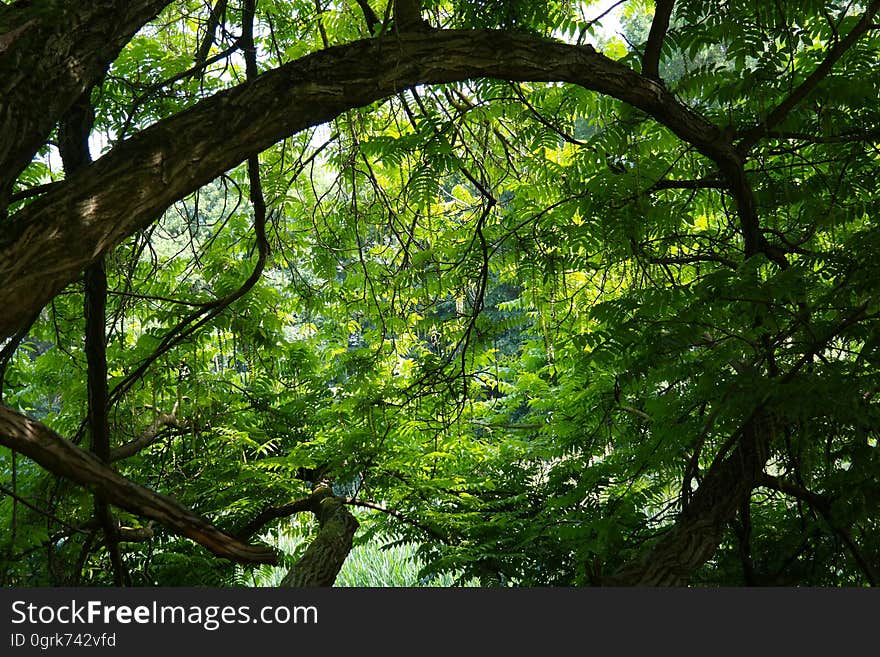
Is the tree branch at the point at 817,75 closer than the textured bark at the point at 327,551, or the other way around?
the tree branch at the point at 817,75

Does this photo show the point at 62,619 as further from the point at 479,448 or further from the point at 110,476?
the point at 479,448

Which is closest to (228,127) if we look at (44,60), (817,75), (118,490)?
(44,60)

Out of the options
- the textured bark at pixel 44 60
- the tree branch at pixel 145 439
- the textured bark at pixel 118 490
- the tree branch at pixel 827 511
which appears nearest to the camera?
the textured bark at pixel 118 490

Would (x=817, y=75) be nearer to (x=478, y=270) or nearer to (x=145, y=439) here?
(x=478, y=270)

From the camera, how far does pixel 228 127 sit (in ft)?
6.57

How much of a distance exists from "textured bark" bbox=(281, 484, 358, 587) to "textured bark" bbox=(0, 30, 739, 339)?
2372mm

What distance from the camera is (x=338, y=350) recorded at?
5969 mm

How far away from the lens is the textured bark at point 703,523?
3.07 metres

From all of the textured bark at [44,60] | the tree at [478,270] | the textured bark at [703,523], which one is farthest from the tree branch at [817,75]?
the textured bark at [44,60]

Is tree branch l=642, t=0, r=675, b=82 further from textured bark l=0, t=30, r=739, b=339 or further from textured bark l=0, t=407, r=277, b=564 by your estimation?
textured bark l=0, t=407, r=277, b=564

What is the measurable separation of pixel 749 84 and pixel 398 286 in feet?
5.99

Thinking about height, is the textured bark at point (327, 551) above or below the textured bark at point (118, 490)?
above

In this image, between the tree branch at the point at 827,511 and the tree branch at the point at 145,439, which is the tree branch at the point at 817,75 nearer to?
the tree branch at the point at 827,511

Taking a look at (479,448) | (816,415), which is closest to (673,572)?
(816,415)
